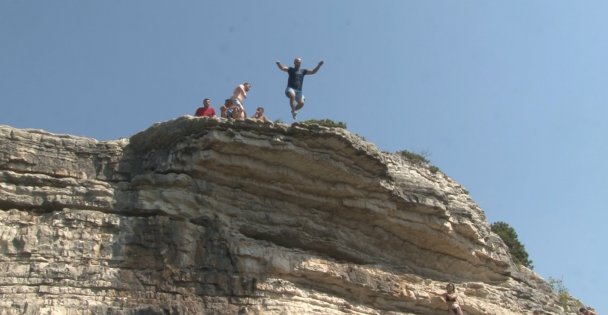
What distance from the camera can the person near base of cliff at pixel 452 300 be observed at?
52.8 feet

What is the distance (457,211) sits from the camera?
18219mm

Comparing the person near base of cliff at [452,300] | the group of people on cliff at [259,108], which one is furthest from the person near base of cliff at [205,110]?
the person near base of cliff at [452,300]

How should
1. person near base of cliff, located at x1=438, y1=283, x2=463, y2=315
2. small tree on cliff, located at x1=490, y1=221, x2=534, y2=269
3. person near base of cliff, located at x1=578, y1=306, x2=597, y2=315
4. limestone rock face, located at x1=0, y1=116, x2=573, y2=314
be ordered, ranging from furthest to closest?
small tree on cliff, located at x1=490, y1=221, x2=534, y2=269
person near base of cliff, located at x1=578, y1=306, x2=597, y2=315
person near base of cliff, located at x1=438, y1=283, x2=463, y2=315
limestone rock face, located at x1=0, y1=116, x2=573, y2=314

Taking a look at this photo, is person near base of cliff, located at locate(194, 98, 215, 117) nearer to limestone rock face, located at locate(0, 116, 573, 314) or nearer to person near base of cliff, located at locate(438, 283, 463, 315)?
limestone rock face, located at locate(0, 116, 573, 314)

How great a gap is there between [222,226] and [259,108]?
3.40 meters

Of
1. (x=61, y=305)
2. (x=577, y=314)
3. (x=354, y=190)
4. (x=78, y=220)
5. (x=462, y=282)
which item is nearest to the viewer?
(x=61, y=305)

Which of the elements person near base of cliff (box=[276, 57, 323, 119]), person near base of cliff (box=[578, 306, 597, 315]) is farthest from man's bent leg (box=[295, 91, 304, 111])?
person near base of cliff (box=[578, 306, 597, 315])

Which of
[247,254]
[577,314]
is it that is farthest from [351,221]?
[577,314]

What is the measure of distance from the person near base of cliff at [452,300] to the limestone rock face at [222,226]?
22 centimetres

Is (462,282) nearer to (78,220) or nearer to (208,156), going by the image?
(208,156)

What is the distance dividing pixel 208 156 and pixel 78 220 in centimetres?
296

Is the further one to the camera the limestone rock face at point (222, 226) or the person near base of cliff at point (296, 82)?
the person near base of cliff at point (296, 82)

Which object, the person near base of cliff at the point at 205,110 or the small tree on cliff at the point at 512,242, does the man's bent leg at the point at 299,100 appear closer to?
the person near base of cliff at the point at 205,110

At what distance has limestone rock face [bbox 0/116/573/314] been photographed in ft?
44.0
